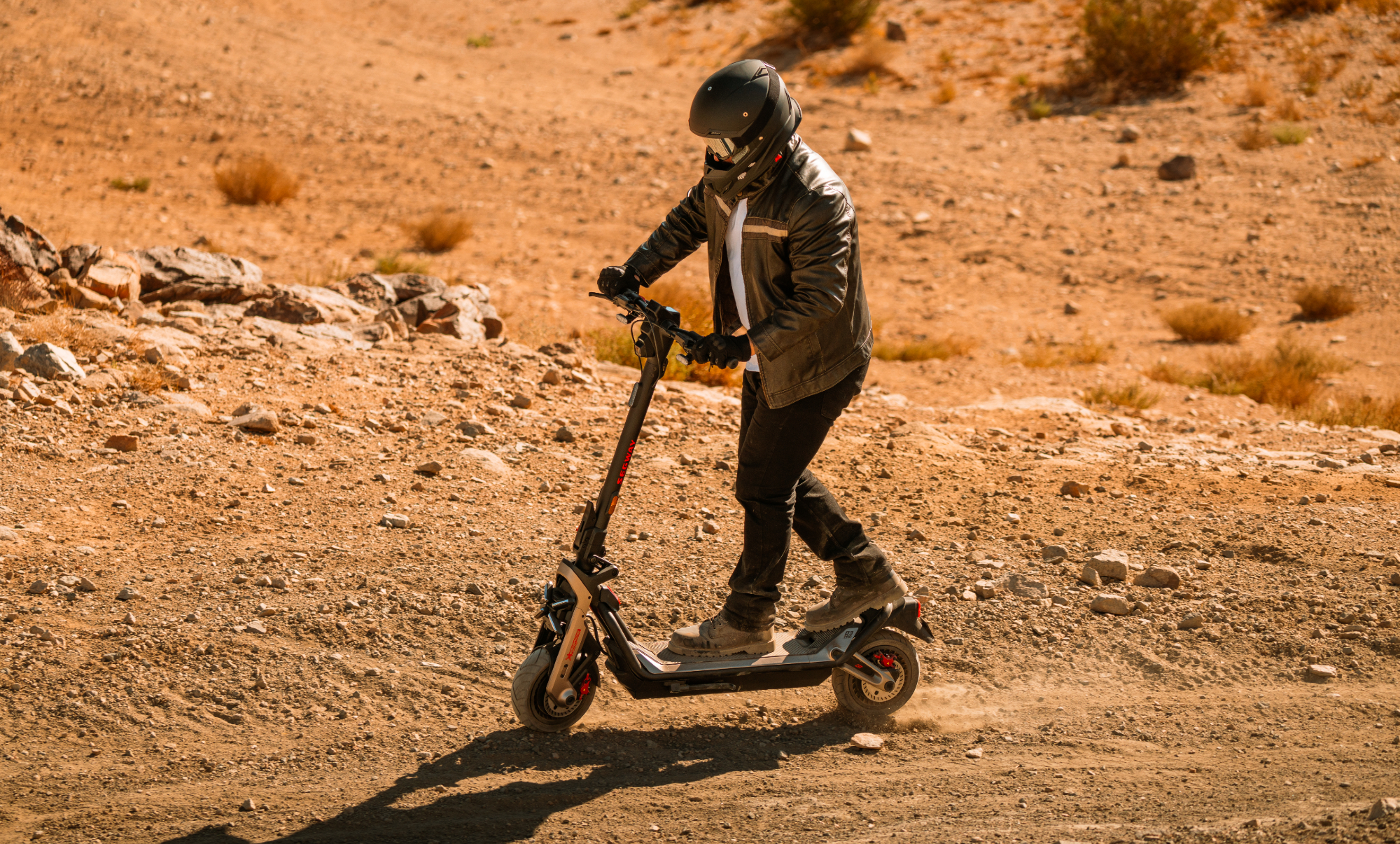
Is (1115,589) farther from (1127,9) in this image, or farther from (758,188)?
(1127,9)

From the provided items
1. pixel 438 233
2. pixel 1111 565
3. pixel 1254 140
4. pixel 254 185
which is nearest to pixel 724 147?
pixel 1111 565

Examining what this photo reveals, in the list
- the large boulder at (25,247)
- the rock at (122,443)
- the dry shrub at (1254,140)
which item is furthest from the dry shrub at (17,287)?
the dry shrub at (1254,140)

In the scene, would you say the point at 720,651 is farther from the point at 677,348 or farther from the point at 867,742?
the point at 677,348

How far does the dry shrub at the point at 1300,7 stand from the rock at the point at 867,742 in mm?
18703

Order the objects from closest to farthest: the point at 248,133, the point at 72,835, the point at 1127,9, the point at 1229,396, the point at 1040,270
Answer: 1. the point at 72,835
2. the point at 1229,396
3. the point at 1040,270
4. the point at 248,133
5. the point at 1127,9

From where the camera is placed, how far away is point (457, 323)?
836 centimetres

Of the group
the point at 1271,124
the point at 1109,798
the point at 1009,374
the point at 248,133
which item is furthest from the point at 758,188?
the point at 1271,124

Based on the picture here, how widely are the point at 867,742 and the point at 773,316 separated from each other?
1.62m

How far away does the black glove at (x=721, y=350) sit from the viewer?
3191 mm

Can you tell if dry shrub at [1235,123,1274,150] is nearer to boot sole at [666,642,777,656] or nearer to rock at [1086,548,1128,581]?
rock at [1086,548,1128,581]

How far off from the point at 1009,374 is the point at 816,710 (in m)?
6.30

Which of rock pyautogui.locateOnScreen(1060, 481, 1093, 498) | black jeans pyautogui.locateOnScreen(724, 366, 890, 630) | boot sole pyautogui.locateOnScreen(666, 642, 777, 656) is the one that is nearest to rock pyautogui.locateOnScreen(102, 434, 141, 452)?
boot sole pyautogui.locateOnScreen(666, 642, 777, 656)

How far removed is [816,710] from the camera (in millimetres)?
4145

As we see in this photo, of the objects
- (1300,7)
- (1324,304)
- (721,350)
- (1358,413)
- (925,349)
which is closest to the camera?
(721,350)
